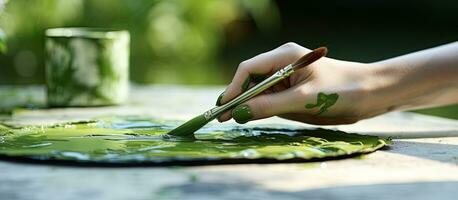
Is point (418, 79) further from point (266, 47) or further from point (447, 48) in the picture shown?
point (266, 47)

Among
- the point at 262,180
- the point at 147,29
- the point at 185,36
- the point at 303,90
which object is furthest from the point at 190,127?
the point at 185,36

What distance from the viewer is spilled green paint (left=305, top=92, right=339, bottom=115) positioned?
1485 mm

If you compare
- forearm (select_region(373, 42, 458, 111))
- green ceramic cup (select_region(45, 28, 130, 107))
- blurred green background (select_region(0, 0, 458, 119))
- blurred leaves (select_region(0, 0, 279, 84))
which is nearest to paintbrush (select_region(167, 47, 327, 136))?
forearm (select_region(373, 42, 458, 111))

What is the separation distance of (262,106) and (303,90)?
0.26ft

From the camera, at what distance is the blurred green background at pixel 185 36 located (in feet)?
15.1

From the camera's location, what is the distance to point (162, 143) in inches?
54.5

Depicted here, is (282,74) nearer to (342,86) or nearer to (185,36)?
(342,86)

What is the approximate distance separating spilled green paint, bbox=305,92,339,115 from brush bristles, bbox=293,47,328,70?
0.23 feet

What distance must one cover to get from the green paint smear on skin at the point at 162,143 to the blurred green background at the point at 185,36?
0.36 metres

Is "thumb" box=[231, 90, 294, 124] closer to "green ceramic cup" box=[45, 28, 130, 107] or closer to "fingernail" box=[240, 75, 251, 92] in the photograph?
"fingernail" box=[240, 75, 251, 92]

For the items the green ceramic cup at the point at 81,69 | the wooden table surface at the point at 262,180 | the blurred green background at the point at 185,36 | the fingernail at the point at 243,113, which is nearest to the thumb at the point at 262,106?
the fingernail at the point at 243,113

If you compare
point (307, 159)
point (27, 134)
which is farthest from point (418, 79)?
point (27, 134)

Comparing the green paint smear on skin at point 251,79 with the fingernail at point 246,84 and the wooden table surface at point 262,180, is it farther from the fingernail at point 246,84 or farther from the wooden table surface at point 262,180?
the wooden table surface at point 262,180

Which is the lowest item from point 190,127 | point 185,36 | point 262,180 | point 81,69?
point 262,180
